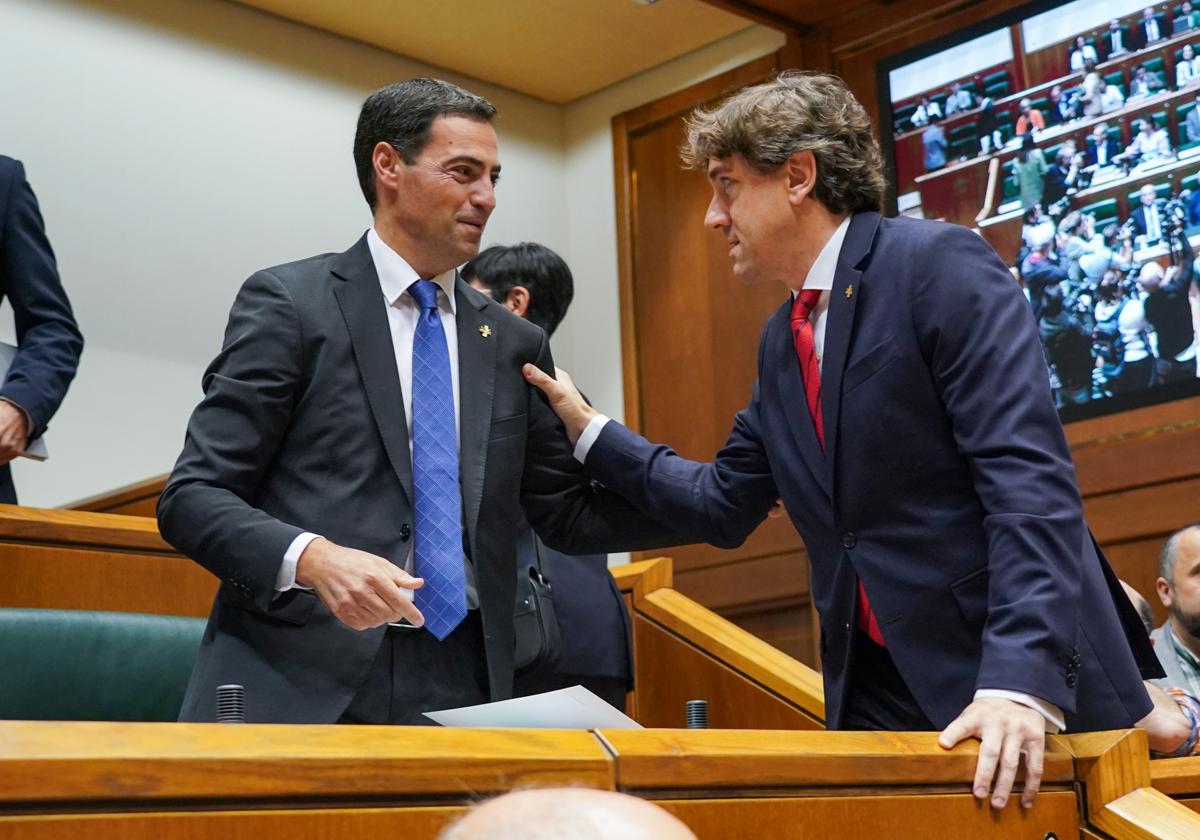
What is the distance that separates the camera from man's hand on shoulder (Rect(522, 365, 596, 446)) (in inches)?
85.2

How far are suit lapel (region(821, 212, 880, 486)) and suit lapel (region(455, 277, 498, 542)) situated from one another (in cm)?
46

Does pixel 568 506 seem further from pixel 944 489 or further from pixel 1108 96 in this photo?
pixel 1108 96

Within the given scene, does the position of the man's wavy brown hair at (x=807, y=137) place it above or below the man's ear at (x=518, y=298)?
above

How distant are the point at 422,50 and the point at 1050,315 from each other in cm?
260

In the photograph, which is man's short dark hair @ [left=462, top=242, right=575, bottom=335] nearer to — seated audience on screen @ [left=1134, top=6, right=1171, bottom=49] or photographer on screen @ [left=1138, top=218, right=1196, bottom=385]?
photographer on screen @ [left=1138, top=218, right=1196, bottom=385]

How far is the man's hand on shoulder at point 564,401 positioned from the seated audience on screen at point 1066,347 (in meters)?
2.38

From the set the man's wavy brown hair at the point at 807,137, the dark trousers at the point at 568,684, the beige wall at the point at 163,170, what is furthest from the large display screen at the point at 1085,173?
the man's wavy brown hair at the point at 807,137

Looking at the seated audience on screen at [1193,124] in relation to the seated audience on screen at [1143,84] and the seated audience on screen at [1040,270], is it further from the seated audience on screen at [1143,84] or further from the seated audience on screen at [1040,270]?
the seated audience on screen at [1040,270]

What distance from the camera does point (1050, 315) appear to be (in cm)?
430

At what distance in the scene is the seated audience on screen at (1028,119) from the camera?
4473 millimetres

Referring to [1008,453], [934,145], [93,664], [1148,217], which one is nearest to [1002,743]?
[1008,453]

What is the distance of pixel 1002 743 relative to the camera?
1.42m

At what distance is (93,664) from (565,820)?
6.76 feet

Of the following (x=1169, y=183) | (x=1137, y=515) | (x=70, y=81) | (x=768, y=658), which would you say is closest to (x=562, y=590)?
(x=768, y=658)
